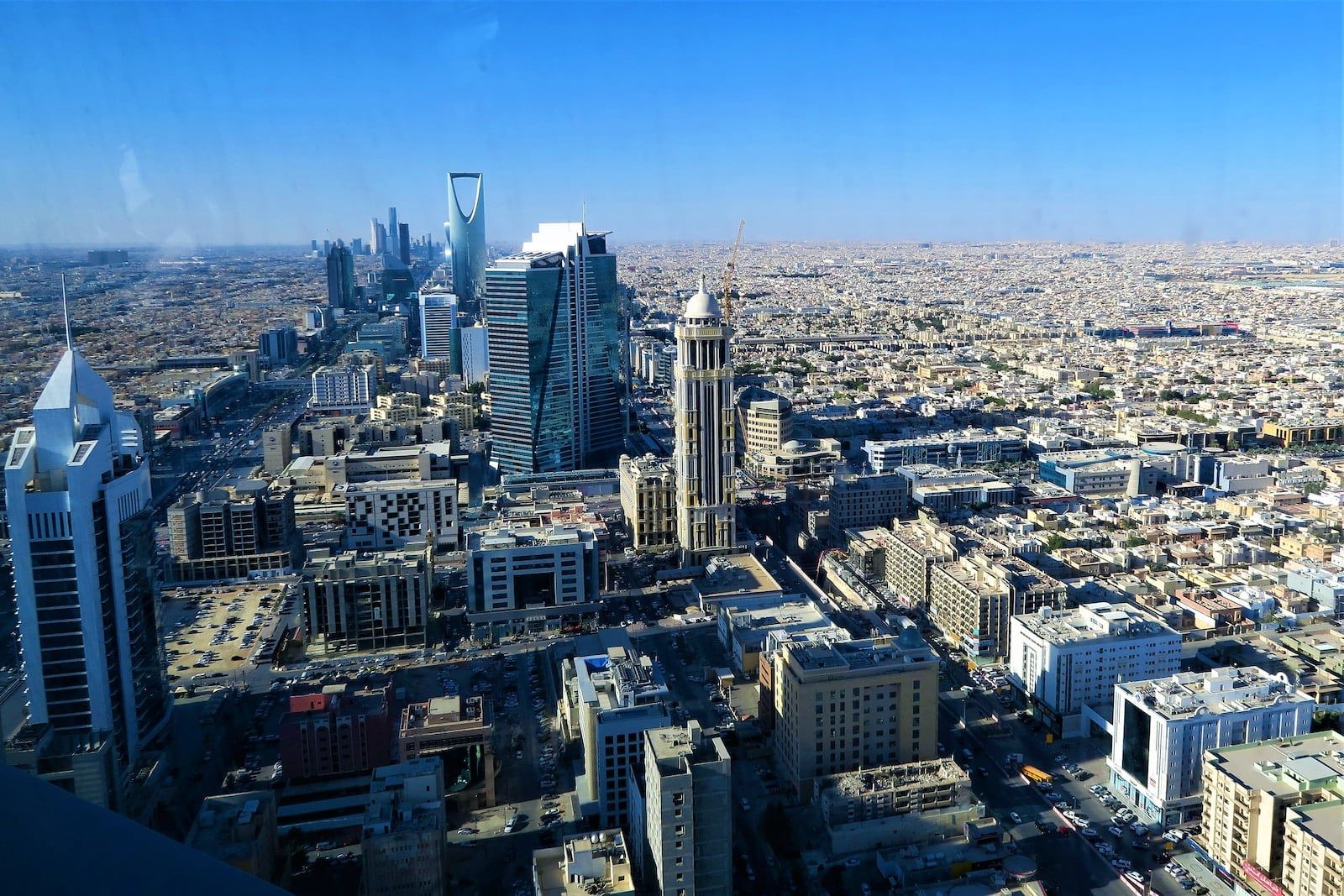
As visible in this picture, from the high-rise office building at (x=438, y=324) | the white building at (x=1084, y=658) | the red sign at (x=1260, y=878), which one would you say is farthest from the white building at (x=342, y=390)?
the red sign at (x=1260, y=878)

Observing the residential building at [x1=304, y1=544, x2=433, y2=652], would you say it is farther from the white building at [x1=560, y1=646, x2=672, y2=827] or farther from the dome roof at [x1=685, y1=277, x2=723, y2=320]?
the dome roof at [x1=685, y1=277, x2=723, y2=320]

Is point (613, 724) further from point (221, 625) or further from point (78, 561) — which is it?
point (221, 625)

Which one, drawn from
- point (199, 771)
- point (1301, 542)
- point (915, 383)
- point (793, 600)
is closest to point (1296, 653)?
point (1301, 542)

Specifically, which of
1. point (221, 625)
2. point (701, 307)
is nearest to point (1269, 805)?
point (701, 307)

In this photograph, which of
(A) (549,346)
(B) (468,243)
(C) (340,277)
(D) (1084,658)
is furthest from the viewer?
(B) (468,243)

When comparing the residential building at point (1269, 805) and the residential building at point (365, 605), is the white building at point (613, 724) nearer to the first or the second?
the residential building at point (365, 605)

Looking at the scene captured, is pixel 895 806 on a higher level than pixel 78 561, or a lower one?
lower
